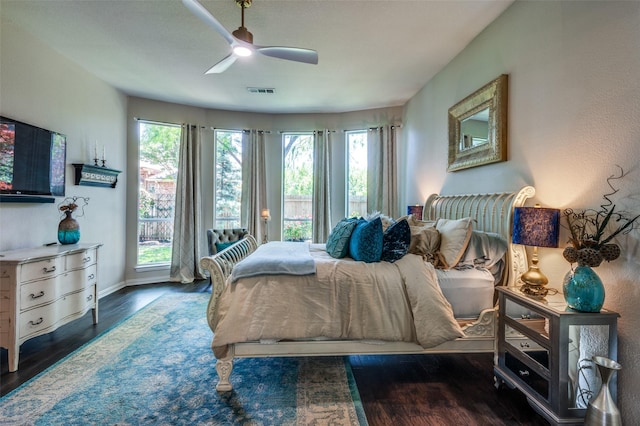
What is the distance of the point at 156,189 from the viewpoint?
495 centimetres

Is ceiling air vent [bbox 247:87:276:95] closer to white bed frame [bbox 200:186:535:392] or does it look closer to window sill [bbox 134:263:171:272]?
white bed frame [bbox 200:186:535:392]

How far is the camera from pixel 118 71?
378 cm

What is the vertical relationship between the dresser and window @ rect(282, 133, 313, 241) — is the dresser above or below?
below

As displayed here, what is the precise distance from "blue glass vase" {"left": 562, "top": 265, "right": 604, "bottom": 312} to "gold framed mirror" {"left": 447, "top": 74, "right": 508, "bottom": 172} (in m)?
1.31

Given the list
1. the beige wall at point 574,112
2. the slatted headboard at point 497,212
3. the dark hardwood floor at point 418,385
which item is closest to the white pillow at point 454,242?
the slatted headboard at point 497,212

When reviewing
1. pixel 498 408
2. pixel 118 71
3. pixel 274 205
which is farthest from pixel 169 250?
pixel 498 408

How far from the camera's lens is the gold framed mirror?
8.39 ft

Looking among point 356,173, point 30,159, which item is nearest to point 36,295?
point 30,159

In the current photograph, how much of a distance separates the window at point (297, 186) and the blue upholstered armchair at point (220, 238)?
986 millimetres

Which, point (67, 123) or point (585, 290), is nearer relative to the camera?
point (585, 290)

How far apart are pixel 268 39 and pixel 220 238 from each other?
3065mm

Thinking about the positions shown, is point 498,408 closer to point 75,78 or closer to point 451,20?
point 451,20

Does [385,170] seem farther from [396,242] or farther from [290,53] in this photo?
[290,53]

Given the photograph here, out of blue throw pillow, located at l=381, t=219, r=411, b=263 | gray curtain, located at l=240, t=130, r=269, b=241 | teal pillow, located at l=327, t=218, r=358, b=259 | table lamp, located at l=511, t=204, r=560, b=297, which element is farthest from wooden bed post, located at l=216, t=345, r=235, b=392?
gray curtain, located at l=240, t=130, r=269, b=241
